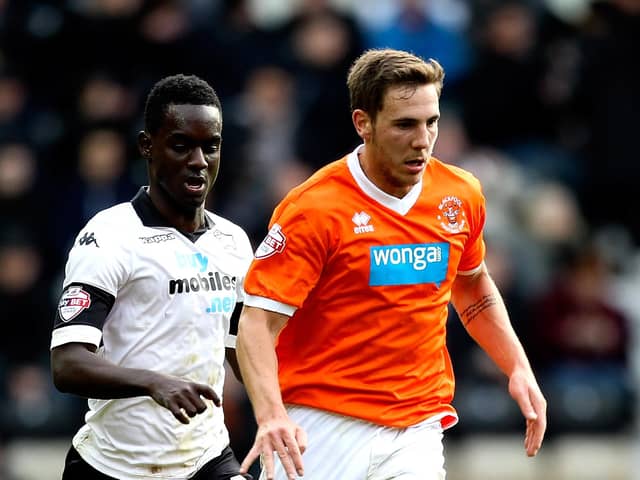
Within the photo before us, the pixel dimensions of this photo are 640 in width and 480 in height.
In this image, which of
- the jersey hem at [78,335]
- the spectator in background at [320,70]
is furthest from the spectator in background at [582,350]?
the jersey hem at [78,335]

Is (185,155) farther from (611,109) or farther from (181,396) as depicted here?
(611,109)

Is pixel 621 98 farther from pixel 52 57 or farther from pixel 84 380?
pixel 84 380

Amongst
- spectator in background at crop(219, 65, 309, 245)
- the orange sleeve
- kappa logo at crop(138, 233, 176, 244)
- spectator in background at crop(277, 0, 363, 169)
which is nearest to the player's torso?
kappa logo at crop(138, 233, 176, 244)

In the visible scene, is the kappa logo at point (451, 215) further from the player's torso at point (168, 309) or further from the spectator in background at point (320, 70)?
the spectator in background at point (320, 70)

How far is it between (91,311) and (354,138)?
6.44 m

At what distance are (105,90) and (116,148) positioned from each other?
880 mm

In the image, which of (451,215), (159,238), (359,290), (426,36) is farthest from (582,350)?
(159,238)

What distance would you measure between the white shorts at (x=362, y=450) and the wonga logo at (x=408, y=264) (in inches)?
25.0

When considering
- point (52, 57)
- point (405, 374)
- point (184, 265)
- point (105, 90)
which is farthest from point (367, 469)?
point (52, 57)

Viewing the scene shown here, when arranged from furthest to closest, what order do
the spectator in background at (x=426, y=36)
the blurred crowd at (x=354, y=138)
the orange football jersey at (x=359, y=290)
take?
the spectator in background at (x=426, y=36) < the blurred crowd at (x=354, y=138) < the orange football jersey at (x=359, y=290)

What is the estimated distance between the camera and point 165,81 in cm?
670

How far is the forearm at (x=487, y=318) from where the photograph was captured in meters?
7.02

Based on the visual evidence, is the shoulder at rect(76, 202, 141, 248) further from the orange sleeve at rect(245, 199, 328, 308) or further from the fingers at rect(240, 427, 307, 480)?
the fingers at rect(240, 427, 307, 480)

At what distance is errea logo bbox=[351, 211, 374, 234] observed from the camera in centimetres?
650
